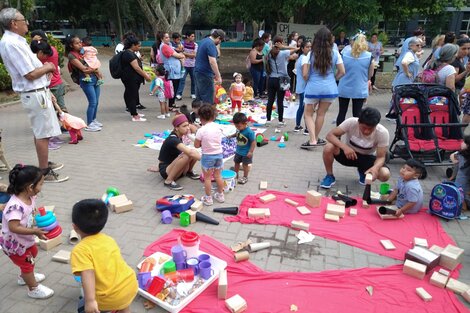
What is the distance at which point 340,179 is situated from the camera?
5.66 m

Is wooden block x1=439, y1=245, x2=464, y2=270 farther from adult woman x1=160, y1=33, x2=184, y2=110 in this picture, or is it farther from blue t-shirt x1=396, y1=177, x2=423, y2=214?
adult woman x1=160, y1=33, x2=184, y2=110

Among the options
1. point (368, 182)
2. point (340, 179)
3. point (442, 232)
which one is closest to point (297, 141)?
point (340, 179)

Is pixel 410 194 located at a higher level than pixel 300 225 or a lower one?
higher

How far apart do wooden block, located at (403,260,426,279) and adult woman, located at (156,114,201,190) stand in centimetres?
296

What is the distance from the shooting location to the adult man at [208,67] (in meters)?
7.50

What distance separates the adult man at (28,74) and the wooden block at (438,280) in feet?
13.7

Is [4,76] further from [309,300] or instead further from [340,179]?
[309,300]

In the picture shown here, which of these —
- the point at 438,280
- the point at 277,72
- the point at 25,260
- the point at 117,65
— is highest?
the point at 117,65

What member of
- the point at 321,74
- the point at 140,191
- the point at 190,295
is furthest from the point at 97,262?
the point at 321,74

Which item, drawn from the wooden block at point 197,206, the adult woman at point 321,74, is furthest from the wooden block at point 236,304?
the adult woman at point 321,74

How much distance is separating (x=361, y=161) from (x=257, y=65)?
23.2ft

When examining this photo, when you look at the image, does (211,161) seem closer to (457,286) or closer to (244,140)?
(244,140)

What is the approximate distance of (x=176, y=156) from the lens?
536cm

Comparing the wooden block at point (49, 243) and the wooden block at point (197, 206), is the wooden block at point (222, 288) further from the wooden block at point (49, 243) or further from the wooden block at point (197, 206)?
the wooden block at point (49, 243)
